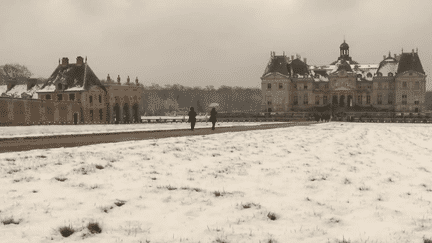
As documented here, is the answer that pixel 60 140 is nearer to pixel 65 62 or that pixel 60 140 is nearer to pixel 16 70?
pixel 65 62

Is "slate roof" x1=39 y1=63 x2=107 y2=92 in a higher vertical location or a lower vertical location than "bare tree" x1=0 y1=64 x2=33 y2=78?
lower

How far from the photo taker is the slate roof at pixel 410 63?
9000cm

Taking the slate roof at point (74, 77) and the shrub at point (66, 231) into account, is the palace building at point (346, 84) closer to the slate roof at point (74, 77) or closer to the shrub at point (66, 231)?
the slate roof at point (74, 77)

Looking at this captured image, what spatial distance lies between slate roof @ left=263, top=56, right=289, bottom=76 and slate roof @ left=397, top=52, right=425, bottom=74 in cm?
2441

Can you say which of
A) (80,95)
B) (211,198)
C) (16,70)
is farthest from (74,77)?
(211,198)

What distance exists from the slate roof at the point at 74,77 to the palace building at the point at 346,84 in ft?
138

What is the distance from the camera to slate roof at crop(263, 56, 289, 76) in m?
94.3

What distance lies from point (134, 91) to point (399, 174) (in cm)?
6657

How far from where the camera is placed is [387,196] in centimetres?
676

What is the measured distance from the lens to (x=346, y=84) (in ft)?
297

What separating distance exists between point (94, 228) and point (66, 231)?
0.32 meters

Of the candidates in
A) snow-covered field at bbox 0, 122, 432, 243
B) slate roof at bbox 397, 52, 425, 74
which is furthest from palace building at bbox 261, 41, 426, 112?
snow-covered field at bbox 0, 122, 432, 243

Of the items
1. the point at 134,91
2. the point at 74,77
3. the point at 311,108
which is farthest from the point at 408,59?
the point at 74,77

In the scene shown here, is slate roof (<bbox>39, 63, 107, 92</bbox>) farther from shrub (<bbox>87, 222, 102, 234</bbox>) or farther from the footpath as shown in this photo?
shrub (<bbox>87, 222, 102, 234</bbox>)
